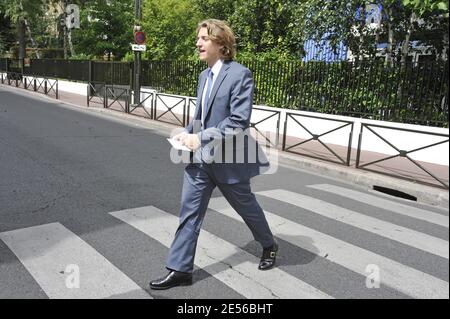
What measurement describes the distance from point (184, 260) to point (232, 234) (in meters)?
1.34

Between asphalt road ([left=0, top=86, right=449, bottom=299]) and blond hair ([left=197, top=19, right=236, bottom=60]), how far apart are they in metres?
1.74

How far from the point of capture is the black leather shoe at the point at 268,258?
3.71 m

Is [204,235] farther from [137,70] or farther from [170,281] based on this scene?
[137,70]

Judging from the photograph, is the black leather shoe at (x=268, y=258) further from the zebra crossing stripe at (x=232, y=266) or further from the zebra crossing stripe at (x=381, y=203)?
the zebra crossing stripe at (x=381, y=203)

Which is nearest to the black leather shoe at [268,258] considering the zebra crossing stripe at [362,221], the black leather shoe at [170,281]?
the black leather shoe at [170,281]

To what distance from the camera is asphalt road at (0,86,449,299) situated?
134 inches

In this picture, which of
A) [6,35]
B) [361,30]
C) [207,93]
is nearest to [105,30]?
[361,30]

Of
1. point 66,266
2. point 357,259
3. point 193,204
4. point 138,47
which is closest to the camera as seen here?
point 193,204

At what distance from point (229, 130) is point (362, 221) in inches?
112

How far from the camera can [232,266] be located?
3.81 m

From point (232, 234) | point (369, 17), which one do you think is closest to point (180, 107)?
point (369, 17)

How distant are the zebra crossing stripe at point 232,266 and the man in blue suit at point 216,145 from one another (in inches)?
16.1

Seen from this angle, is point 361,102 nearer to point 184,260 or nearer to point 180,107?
point 180,107
